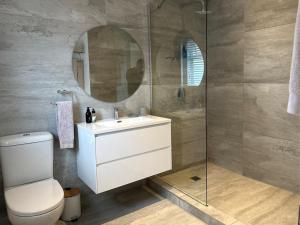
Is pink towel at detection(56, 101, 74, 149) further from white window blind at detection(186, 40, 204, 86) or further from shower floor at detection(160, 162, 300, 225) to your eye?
white window blind at detection(186, 40, 204, 86)

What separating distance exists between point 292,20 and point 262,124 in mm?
1105

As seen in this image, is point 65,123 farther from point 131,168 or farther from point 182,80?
point 182,80

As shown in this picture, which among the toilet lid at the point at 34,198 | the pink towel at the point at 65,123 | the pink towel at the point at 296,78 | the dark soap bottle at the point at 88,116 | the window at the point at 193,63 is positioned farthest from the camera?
the window at the point at 193,63

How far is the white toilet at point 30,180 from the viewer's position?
5.50ft

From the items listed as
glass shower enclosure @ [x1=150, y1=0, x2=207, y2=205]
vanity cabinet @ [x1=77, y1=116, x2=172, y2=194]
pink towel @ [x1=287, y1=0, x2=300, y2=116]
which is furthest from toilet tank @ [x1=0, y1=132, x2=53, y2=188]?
pink towel @ [x1=287, y1=0, x2=300, y2=116]

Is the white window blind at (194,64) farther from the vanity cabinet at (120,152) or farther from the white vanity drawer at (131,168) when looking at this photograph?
the white vanity drawer at (131,168)


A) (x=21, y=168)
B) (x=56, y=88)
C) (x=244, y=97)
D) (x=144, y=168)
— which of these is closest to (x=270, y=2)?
(x=244, y=97)

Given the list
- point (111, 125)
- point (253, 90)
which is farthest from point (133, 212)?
point (253, 90)

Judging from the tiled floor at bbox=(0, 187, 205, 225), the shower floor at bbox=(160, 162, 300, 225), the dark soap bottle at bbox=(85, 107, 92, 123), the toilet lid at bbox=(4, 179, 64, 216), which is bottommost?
the tiled floor at bbox=(0, 187, 205, 225)

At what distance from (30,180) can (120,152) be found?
2.63 ft

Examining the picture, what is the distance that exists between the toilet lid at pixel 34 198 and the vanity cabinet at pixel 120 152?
0.35 metres

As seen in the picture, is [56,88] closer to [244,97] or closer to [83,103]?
[83,103]

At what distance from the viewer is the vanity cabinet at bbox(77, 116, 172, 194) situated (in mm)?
2102

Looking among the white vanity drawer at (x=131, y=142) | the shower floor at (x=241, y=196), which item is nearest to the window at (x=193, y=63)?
the white vanity drawer at (x=131, y=142)
